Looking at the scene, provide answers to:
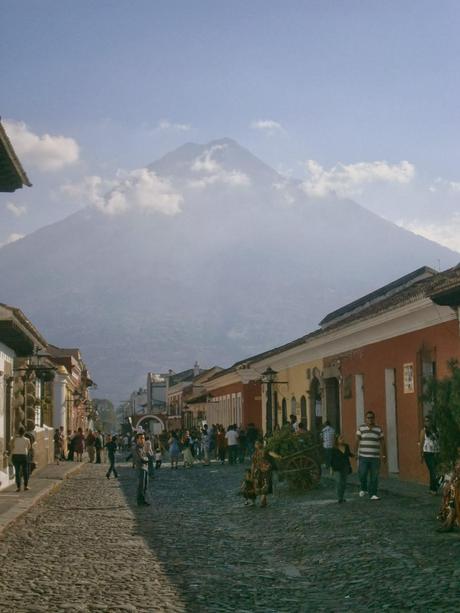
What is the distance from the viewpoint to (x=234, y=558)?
9.92 metres

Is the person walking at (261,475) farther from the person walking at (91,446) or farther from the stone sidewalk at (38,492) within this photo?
the person walking at (91,446)

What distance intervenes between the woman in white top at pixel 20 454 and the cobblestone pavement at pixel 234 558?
3.03 meters

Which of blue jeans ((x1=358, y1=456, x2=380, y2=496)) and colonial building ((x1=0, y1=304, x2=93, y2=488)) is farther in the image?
colonial building ((x1=0, y1=304, x2=93, y2=488))

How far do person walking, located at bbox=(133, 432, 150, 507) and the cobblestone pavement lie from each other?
41cm

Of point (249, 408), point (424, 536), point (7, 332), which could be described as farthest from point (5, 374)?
point (249, 408)

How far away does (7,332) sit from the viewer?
19.1m

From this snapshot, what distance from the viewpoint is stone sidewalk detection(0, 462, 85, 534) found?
47.4 ft

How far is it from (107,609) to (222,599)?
0.98 m

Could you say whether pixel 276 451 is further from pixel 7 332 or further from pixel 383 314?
pixel 7 332

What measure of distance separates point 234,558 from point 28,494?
383 inches

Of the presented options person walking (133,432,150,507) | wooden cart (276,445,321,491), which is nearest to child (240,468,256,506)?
wooden cart (276,445,321,491)

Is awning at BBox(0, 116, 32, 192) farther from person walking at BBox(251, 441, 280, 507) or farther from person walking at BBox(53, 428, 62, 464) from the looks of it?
person walking at BBox(53, 428, 62, 464)

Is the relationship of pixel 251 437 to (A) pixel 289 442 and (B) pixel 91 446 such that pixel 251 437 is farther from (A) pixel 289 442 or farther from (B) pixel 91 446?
(A) pixel 289 442

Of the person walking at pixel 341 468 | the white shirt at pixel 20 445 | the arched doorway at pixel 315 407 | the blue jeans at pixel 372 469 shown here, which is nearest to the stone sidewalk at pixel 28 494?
the white shirt at pixel 20 445
